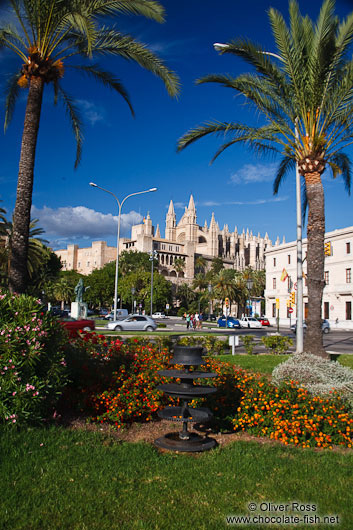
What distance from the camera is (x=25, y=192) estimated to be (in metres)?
9.54

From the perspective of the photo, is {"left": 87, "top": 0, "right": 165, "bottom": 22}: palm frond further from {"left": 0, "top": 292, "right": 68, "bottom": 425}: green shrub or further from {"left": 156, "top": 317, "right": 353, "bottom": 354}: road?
{"left": 156, "top": 317, "right": 353, "bottom": 354}: road

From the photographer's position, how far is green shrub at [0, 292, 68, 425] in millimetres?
5492

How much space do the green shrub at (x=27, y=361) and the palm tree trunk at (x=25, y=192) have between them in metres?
3.14

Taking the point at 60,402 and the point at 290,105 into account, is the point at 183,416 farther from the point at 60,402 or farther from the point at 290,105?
the point at 290,105

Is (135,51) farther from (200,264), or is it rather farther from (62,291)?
(200,264)

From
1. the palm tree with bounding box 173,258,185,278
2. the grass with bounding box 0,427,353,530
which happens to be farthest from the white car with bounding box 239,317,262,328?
the palm tree with bounding box 173,258,185,278

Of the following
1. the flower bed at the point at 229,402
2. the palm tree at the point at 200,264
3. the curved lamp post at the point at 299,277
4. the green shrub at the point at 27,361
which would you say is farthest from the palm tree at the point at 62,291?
the green shrub at the point at 27,361

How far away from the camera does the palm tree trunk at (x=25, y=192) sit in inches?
359

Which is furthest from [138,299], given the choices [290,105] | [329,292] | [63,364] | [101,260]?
[63,364]

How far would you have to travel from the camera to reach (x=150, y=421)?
7141 millimetres

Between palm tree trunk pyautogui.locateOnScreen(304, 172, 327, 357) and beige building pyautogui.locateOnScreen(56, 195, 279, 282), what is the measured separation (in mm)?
83231

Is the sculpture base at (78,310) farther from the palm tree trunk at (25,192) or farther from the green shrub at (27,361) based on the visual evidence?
the green shrub at (27,361)

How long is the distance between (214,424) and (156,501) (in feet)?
9.63

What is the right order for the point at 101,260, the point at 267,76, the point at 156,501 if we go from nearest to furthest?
the point at 156,501
the point at 267,76
the point at 101,260
